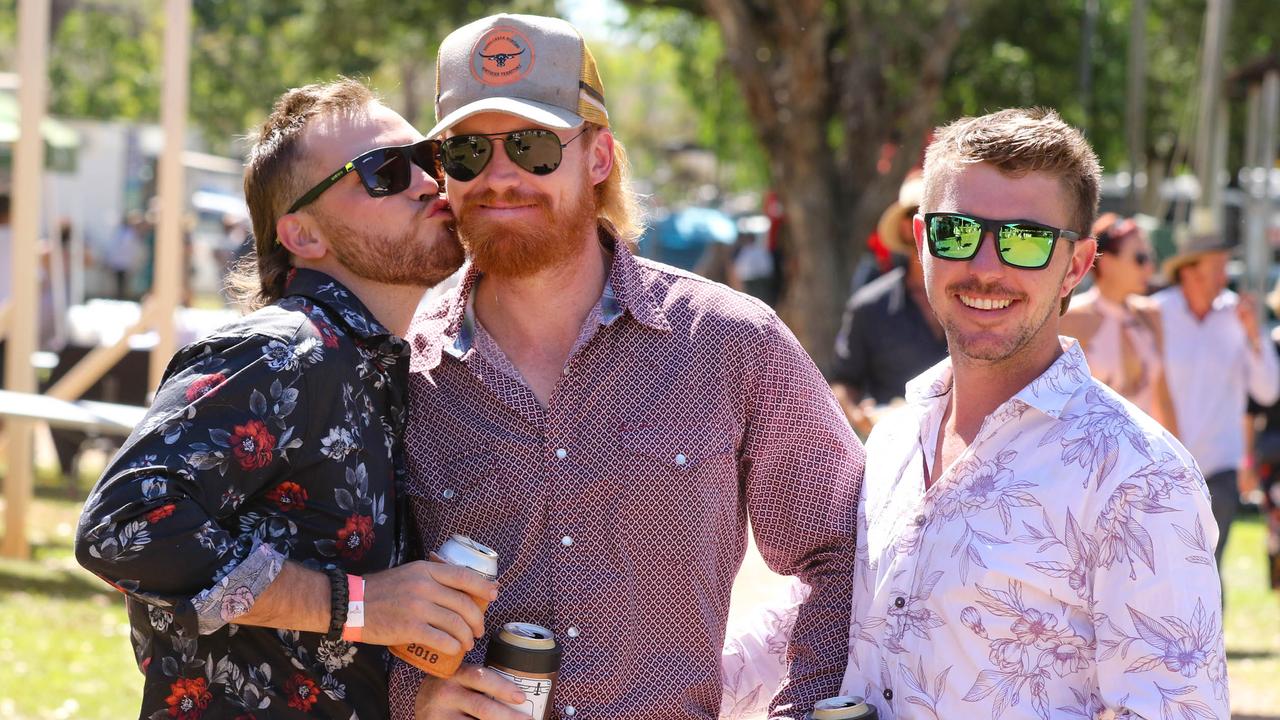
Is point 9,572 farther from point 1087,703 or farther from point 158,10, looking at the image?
point 158,10

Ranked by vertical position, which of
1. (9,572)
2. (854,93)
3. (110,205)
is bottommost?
(110,205)

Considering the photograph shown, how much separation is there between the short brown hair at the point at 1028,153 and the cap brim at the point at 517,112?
74 cm

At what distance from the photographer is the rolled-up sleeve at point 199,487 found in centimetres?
233

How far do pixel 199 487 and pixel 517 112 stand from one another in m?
0.96

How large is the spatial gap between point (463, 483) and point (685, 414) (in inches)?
18.1

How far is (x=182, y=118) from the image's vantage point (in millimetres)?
9273

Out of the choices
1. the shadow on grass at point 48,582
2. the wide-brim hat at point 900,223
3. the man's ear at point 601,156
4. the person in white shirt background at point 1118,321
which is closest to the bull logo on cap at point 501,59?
the man's ear at point 601,156

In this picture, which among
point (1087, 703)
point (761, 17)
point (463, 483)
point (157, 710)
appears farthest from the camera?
point (761, 17)

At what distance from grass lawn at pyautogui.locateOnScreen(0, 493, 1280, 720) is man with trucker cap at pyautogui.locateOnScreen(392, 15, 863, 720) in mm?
4159

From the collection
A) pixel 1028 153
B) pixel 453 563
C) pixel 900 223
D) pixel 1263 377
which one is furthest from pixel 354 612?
pixel 1263 377

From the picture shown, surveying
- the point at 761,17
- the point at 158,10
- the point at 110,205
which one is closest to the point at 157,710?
the point at 761,17

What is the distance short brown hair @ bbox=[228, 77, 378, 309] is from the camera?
2918 millimetres

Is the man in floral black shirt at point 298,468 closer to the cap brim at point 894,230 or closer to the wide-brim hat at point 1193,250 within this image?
the cap brim at point 894,230

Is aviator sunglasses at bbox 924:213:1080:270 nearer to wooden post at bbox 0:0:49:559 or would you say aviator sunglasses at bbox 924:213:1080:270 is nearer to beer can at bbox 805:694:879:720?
beer can at bbox 805:694:879:720
